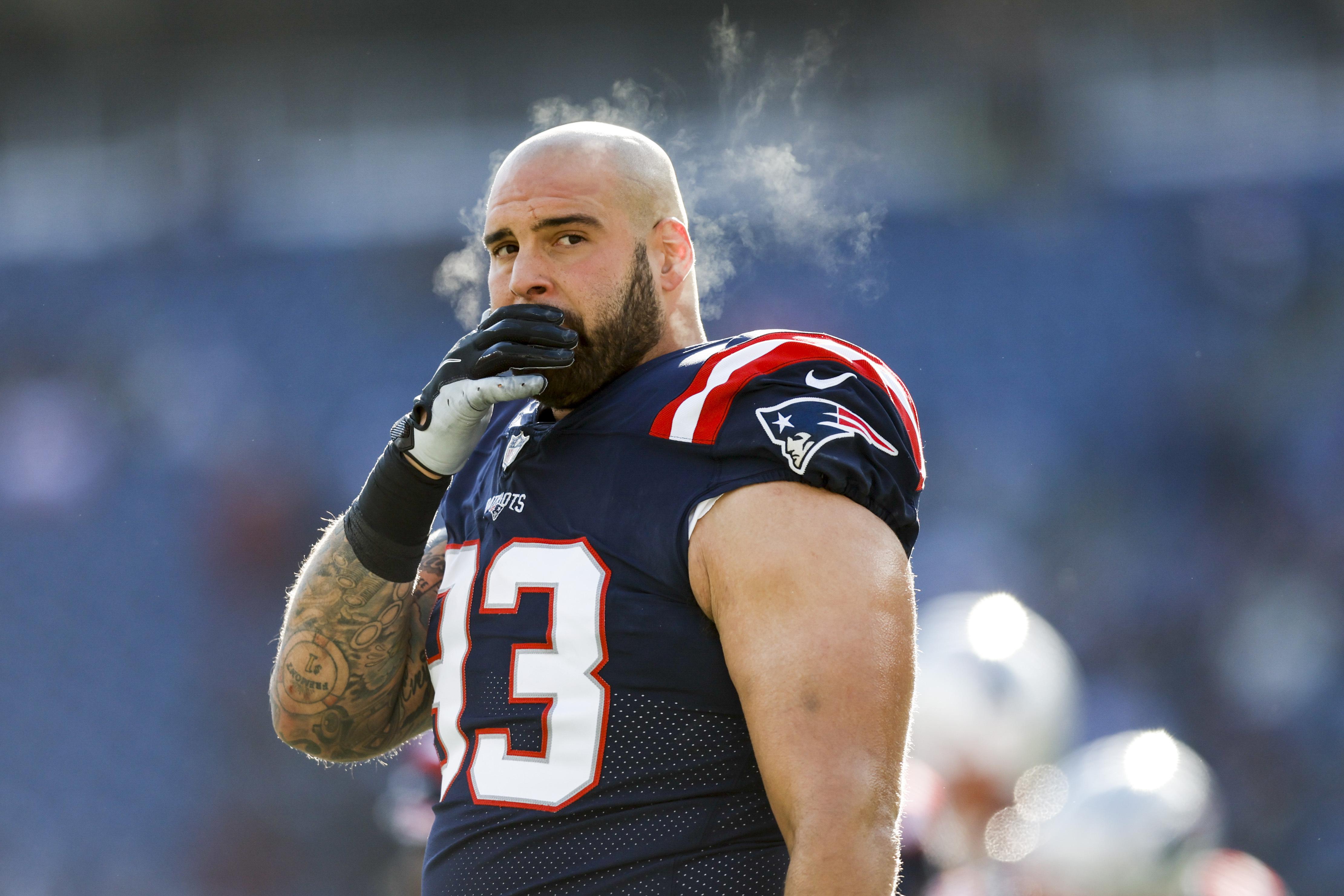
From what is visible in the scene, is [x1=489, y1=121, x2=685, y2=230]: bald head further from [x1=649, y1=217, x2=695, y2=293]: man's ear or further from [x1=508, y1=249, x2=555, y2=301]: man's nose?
[x1=508, y1=249, x2=555, y2=301]: man's nose

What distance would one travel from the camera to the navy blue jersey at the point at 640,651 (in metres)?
1.40

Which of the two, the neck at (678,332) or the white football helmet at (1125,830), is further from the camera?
the white football helmet at (1125,830)

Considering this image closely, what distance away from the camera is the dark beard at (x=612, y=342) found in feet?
5.69

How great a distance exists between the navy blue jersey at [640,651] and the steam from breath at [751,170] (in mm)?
3927

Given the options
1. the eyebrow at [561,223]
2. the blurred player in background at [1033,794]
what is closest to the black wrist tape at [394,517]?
the eyebrow at [561,223]

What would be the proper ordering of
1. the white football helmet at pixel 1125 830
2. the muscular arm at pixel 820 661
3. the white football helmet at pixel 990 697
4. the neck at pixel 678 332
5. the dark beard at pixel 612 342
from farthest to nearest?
the white football helmet at pixel 990 697, the white football helmet at pixel 1125 830, the neck at pixel 678 332, the dark beard at pixel 612 342, the muscular arm at pixel 820 661

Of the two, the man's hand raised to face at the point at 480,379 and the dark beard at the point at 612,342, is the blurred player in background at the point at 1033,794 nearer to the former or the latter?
the dark beard at the point at 612,342

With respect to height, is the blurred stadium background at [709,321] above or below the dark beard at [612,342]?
below

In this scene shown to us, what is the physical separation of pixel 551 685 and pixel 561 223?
2.30ft

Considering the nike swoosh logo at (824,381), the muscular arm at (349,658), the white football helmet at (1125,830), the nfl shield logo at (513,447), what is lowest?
the white football helmet at (1125,830)

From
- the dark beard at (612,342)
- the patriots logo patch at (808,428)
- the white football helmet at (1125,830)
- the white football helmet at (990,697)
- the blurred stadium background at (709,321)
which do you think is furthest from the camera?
the blurred stadium background at (709,321)

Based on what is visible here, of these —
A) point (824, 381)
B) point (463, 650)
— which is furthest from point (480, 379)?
point (824, 381)

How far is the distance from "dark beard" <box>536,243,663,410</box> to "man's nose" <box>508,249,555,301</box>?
0.18 feet

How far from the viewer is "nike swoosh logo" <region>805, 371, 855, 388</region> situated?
1.50 m
